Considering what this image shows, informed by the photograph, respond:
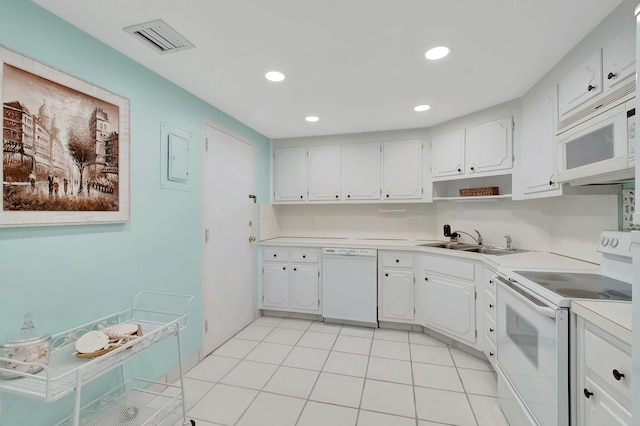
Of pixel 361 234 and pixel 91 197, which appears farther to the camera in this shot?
pixel 361 234

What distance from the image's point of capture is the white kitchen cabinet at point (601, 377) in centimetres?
90

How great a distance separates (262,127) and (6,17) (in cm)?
216

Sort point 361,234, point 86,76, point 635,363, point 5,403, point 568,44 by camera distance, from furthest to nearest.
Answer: point 361,234, point 568,44, point 86,76, point 5,403, point 635,363

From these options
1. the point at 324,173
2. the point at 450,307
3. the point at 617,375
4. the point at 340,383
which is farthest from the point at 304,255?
the point at 617,375

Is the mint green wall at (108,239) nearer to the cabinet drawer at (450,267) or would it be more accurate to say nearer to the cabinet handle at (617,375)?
the cabinet drawer at (450,267)

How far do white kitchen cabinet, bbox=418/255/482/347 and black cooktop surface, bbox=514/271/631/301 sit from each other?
802mm

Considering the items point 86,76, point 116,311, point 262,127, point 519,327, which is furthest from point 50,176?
point 519,327

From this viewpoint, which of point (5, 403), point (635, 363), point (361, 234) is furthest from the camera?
point (361, 234)

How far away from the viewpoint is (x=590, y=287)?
4.56ft

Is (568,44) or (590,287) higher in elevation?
(568,44)

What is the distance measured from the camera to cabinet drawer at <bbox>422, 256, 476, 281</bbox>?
2516 mm

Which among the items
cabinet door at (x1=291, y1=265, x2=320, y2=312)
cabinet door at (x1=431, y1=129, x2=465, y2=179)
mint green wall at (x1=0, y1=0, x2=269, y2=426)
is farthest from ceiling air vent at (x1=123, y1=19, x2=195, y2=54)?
cabinet door at (x1=431, y1=129, x2=465, y2=179)

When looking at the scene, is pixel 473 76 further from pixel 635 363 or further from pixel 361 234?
pixel 361 234

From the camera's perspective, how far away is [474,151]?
2787 millimetres
